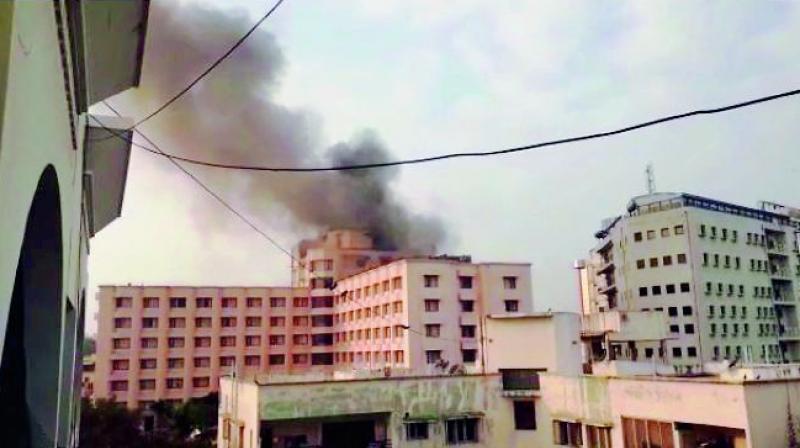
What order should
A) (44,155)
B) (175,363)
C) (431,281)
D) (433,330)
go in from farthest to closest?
(175,363) → (431,281) → (433,330) → (44,155)

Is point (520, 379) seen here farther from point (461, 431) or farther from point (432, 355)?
point (432, 355)

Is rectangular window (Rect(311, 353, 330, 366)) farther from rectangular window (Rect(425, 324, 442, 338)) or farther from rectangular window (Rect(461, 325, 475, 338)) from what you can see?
rectangular window (Rect(461, 325, 475, 338))

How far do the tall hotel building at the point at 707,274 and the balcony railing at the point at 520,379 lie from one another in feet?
64.2

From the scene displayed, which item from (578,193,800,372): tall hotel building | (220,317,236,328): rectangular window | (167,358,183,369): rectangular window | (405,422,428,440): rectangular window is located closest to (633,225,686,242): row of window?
(578,193,800,372): tall hotel building

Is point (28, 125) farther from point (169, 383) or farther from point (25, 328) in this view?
point (169, 383)

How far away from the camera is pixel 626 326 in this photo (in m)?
32.0

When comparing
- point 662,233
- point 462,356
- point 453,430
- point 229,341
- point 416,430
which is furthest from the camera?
point 229,341

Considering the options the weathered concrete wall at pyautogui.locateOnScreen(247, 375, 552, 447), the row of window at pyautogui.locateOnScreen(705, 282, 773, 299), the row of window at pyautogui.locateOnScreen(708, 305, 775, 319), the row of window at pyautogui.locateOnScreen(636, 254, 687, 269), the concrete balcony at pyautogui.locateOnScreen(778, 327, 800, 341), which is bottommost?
the weathered concrete wall at pyautogui.locateOnScreen(247, 375, 552, 447)

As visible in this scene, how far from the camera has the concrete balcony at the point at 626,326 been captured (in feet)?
104

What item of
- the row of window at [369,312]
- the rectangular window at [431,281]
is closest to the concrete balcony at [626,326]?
the rectangular window at [431,281]

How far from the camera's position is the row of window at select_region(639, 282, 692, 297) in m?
39.6

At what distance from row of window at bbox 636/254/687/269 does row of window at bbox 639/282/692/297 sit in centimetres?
142

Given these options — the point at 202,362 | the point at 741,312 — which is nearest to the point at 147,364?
the point at 202,362

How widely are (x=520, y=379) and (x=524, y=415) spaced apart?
1.21 meters
